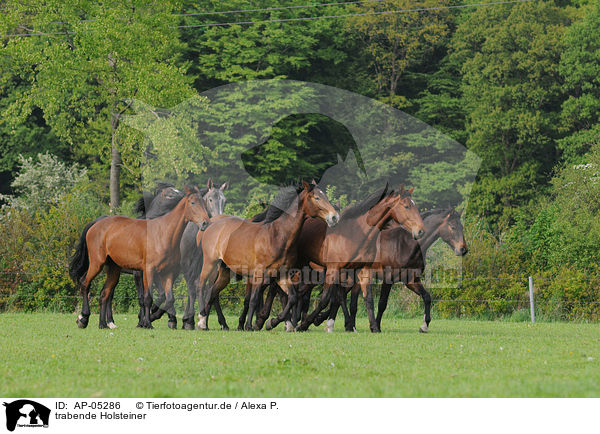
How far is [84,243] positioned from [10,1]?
84.0 feet

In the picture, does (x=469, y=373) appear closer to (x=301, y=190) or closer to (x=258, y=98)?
(x=301, y=190)

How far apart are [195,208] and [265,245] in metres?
1.47

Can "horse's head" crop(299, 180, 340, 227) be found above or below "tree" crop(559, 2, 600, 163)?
below

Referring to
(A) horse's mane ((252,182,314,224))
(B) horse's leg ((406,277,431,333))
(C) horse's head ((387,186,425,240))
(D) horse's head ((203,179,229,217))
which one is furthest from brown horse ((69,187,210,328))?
(B) horse's leg ((406,277,431,333))

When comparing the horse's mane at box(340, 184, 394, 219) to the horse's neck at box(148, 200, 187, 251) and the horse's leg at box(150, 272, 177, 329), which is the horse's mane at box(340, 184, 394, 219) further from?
the horse's leg at box(150, 272, 177, 329)

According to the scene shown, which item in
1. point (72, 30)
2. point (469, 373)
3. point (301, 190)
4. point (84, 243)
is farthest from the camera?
point (72, 30)

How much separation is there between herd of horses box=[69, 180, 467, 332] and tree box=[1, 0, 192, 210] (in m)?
18.3

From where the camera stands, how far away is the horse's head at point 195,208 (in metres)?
15.2

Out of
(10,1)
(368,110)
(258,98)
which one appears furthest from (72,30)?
(368,110)

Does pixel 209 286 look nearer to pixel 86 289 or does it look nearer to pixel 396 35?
pixel 86 289

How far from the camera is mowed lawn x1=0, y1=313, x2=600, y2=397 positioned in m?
7.68

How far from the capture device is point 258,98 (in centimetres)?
4319

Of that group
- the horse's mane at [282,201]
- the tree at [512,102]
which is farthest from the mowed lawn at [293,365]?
the tree at [512,102]
